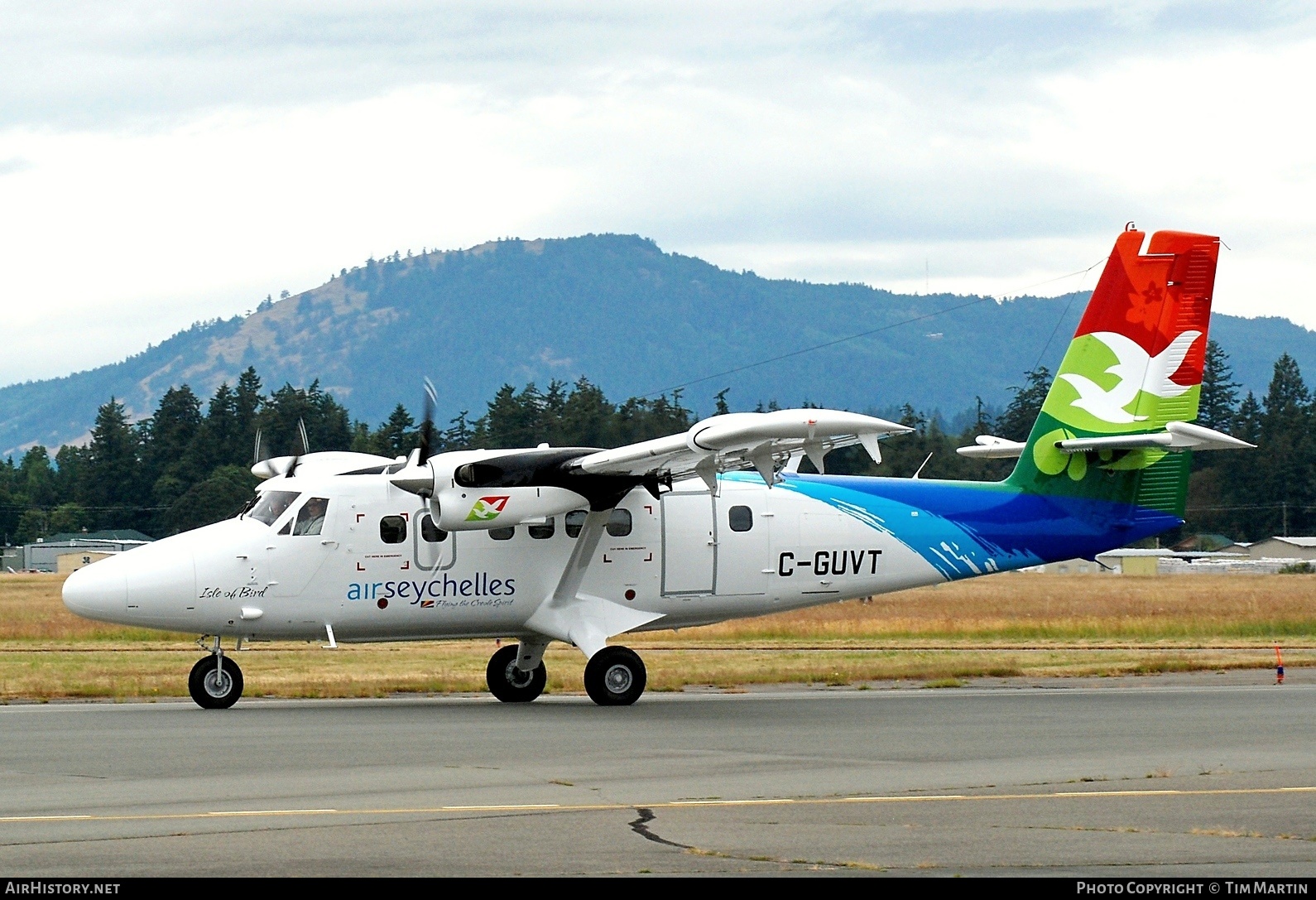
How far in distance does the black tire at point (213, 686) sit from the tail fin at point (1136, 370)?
11.2 meters

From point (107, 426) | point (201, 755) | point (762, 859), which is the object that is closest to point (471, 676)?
point (201, 755)

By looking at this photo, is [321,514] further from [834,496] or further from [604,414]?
[604,414]

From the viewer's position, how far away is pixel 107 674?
1048 inches

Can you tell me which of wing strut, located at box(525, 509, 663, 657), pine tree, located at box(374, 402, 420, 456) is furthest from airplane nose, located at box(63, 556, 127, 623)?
pine tree, located at box(374, 402, 420, 456)

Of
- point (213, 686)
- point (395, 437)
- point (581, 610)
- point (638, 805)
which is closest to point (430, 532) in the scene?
point (581, 610)

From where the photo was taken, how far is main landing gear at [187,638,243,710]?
2052 cm

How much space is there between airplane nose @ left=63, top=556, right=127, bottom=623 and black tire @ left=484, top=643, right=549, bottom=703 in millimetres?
5050

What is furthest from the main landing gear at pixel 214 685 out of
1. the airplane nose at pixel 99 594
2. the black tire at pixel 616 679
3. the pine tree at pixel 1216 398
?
the pine tree at pixel 1216 398

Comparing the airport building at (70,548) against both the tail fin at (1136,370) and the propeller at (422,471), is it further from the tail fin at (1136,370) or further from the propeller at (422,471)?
the tail fin at (1136,370)

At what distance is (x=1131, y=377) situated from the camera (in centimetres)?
2305

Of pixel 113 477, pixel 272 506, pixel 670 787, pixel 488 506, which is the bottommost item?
pixel 113 477

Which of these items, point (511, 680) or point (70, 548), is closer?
point (511, 680)

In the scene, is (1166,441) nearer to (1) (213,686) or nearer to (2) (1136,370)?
(2) (1136,370)

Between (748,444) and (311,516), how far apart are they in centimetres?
635
